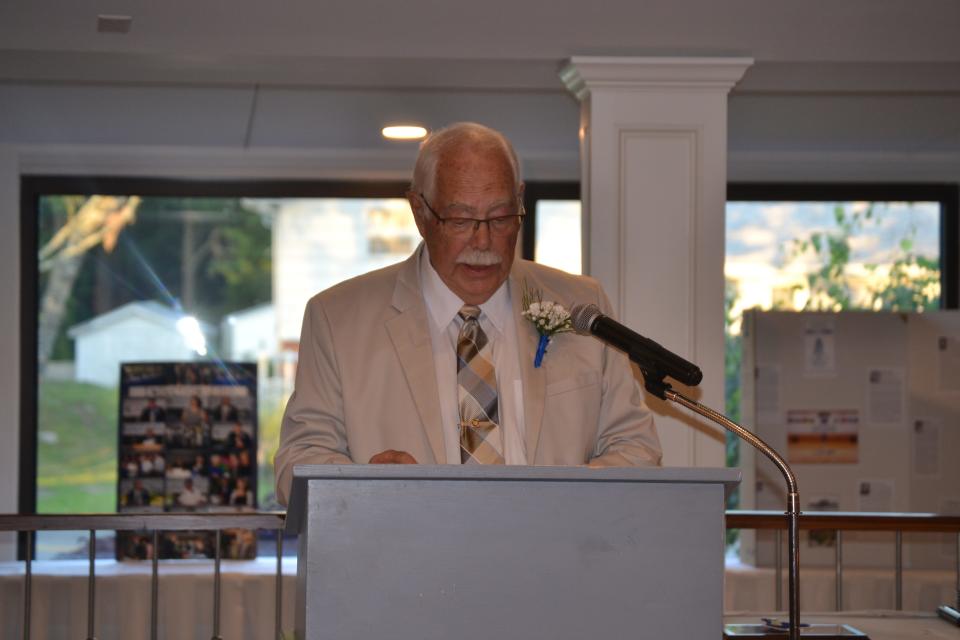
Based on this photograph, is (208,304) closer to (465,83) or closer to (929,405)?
(465,83)

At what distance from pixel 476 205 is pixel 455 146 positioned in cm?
12

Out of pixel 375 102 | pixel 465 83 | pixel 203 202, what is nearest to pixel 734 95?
pixel 465 83

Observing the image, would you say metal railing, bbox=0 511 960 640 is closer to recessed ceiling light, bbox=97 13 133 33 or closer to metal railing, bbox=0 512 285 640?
metal railing, bbox=0 512 285 640

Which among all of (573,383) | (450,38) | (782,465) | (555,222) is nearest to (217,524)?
(573,383)

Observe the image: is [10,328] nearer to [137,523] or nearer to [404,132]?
[404,132]

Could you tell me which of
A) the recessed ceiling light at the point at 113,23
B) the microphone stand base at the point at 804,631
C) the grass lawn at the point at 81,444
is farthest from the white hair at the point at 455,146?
the grass lawn at the point at 81,444

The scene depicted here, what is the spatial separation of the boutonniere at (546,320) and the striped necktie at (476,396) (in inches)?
4.0

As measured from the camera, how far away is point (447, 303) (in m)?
2.27

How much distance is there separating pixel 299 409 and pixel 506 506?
74 centimetres

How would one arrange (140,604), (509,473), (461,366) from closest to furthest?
(509,473) → (461,366) → (140,604)

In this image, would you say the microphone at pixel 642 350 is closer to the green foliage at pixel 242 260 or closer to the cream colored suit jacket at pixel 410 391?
the cream colored suit jacket at pixel 410 391

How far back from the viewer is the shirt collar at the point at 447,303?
2.26m

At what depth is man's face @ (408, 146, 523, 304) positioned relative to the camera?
2.18 metres

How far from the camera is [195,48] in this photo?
4.27 metres
